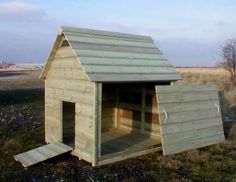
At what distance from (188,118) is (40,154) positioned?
13.9 ft

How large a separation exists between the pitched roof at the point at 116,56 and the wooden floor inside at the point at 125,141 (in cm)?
202

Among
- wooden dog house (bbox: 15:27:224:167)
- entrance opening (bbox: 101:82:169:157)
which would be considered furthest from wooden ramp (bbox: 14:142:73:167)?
entrance opening (bbox: 101:82:169:157)

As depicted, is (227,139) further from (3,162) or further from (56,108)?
(3,162)

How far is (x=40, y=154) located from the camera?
27.7ft

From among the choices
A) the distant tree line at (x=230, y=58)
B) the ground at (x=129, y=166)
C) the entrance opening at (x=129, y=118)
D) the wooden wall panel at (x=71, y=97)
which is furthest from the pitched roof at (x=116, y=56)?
the distant tree line at (x=230, y=58)

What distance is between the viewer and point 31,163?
7.95m

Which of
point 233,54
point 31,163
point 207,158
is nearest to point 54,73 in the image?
point 31,163

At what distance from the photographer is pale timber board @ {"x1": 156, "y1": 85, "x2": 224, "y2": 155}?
857cm

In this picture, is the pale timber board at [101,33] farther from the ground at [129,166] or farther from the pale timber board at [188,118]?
the ground at [129,166]

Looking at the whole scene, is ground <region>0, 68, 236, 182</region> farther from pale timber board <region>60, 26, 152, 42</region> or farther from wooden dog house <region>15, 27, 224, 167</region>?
pale timber board <region>60, 26, 152, 42</region>

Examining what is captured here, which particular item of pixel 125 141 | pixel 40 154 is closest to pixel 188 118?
pixel 125 141

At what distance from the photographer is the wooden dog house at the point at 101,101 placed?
26.0 ft

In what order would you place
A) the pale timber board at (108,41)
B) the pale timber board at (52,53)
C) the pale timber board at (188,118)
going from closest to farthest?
the pale timber board at (108,41) → the pale timber board at (188,118) → the pale timber board at (52,53)

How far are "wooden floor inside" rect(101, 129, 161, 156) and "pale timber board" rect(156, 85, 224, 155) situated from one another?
32.6 inches
